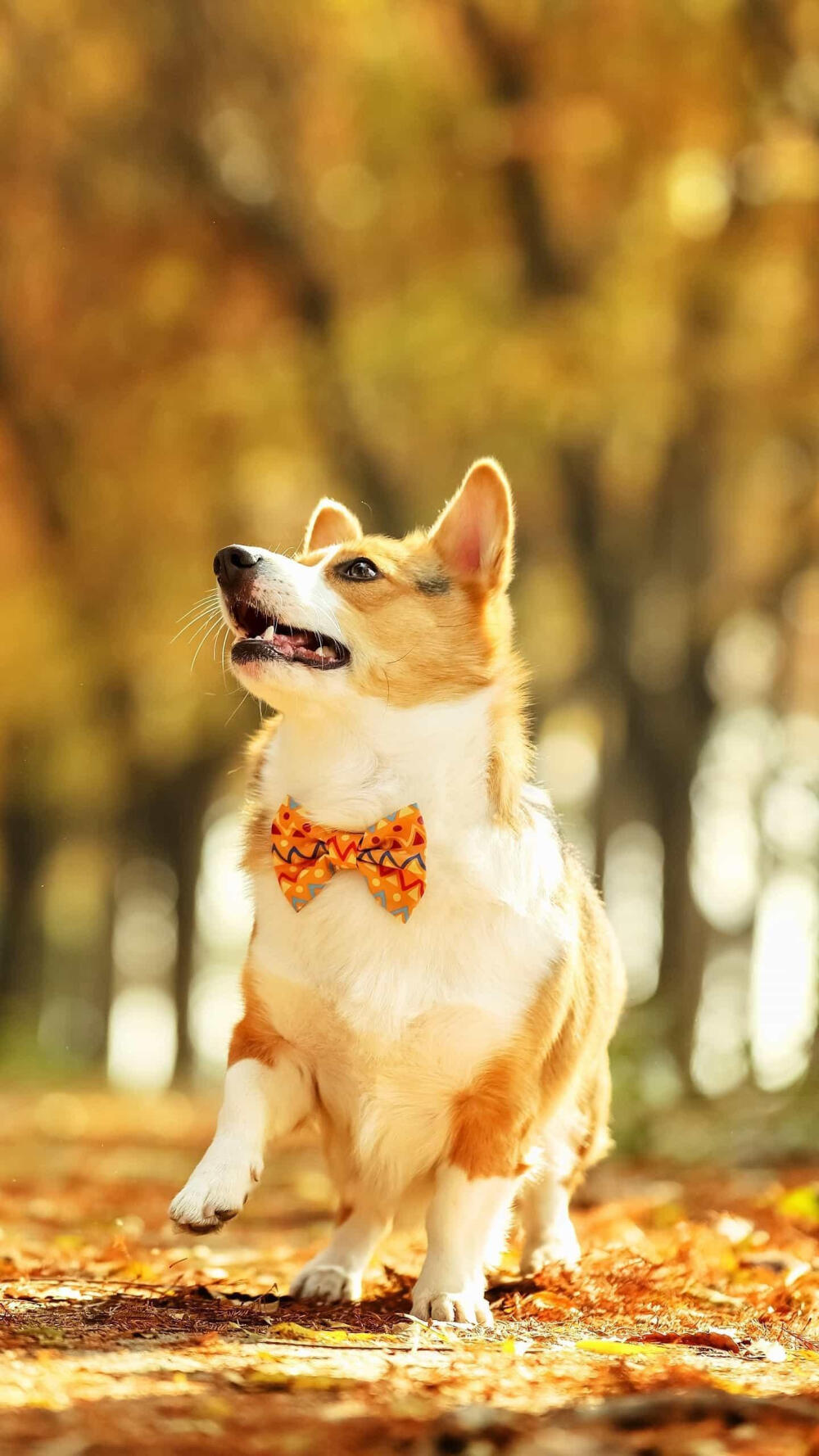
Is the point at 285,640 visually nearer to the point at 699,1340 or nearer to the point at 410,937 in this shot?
the point at 410,937

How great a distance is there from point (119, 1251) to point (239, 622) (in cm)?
236

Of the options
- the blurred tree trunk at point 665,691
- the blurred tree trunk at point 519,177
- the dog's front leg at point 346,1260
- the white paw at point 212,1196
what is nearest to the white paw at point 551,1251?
the dog's front leg at point 346,1260

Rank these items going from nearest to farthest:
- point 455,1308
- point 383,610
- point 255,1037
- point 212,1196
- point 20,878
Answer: point 212,1196, point 455,1308, point 255,1037, point 383,610, point 20,878

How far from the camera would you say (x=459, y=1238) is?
13.5ft

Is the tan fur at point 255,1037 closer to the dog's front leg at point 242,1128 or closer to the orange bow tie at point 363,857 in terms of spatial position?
the dog's front leg at point 242,1128

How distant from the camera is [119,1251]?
17.7 ft

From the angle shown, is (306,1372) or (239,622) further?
(239,622)

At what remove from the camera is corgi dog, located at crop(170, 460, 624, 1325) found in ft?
13.4

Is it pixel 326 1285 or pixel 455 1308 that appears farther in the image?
pixel 326 1285

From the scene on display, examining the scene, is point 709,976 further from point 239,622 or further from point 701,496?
point 239,622

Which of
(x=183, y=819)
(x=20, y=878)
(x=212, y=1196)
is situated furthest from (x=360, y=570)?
(x=20, y=878)

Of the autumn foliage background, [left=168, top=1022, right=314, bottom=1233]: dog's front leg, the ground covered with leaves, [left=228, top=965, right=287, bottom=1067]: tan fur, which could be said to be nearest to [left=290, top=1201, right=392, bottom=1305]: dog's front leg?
the ground covered with leaves

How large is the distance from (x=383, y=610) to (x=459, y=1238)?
160cm

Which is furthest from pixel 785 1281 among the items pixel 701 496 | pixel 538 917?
pixel 701 496
